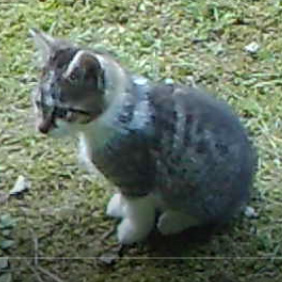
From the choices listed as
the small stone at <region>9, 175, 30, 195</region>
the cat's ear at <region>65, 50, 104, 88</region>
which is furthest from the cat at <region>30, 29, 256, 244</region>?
the small stone at <region>9, 175, 30, 195</region>

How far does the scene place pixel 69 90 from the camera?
222cm

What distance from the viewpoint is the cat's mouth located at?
224cm

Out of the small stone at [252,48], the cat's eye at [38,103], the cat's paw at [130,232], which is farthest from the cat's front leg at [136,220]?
the small stone at [252,48]

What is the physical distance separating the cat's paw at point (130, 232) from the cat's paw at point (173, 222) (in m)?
0.04

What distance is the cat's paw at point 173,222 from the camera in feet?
8.40

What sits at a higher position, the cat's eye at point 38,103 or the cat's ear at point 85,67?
the cat's ear at point 85,67

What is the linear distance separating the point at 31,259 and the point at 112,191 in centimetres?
31

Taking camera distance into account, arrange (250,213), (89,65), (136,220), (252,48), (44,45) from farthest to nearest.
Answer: (252,48) < (250,213) < (136,220) < (44,45) < (89,65)

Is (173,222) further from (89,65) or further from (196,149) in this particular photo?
(89,65)

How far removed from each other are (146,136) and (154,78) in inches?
26.9

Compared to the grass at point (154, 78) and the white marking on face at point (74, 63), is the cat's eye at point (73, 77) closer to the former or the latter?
the white marking on face at point (74, 63)

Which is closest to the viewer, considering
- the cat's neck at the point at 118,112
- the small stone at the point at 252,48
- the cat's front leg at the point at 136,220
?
the cat's neck at the point at 118,112

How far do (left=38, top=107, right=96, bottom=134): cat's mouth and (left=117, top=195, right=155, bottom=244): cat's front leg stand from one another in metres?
0.30

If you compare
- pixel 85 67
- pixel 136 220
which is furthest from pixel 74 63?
pixel 136 220
